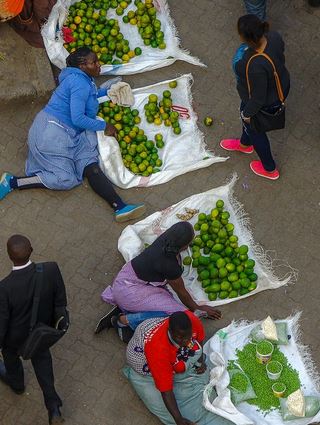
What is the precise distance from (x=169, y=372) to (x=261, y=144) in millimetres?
2420

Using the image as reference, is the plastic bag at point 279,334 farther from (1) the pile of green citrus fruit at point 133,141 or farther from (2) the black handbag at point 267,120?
(1) the pile of green citrus fruit at point 133,141

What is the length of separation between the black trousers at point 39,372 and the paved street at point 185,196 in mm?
A: 263

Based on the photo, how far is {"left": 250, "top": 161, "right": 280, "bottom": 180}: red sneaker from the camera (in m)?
8.78

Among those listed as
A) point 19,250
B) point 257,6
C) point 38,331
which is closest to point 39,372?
point 38,331

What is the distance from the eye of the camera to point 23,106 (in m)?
9.15

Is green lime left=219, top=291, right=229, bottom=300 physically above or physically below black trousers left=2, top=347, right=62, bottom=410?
below

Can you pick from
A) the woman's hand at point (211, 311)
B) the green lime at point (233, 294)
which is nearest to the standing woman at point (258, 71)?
the green lime at point (233, 294)

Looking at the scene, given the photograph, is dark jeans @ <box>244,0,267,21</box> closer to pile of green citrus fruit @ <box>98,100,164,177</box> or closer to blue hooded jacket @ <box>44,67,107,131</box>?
pile of green citrus fruit @ <box>98,100,164,177</box>

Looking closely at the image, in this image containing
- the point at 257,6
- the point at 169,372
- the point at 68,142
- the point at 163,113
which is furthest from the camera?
the point at 257,6

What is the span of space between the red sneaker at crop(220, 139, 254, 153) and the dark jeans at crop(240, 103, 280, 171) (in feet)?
0.39

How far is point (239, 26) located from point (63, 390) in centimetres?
329

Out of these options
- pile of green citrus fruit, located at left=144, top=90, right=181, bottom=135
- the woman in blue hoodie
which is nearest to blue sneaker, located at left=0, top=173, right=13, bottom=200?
the woman in blue hoodie

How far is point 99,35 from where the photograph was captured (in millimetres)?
9320

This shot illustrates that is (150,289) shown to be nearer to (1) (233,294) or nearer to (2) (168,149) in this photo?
(1) (233,294)
